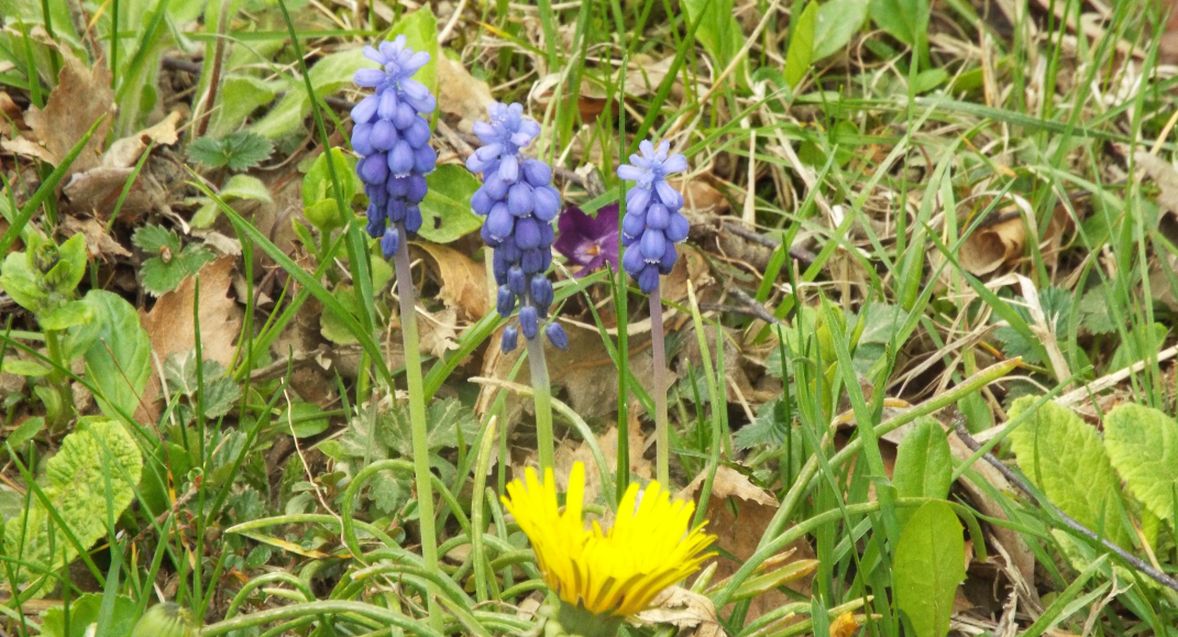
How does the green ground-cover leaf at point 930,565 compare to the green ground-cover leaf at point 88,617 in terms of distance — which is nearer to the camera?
the green ground-cover leaf at point 88,617

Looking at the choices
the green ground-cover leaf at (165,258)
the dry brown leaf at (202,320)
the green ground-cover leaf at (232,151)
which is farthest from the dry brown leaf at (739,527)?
the green ground-cover leaf at (232,151)

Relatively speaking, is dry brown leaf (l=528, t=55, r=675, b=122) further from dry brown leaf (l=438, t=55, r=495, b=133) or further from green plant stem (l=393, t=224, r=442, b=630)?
green plant stem (l=393, t=224, r=442, b=630)

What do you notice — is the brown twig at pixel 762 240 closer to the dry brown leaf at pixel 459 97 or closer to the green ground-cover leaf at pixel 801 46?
the green ground-cover leaf at pixel 801 46

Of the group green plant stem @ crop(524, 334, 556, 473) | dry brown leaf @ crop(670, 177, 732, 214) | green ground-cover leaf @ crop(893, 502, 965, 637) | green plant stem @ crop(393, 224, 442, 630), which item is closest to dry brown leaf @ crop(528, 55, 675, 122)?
dry brown leaf @ crop(670, 177, 732, 214)

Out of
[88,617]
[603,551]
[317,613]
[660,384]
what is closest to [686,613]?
[603,551]

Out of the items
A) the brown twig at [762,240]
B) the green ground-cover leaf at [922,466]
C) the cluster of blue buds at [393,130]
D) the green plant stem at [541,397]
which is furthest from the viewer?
the brown twig at [762,240]


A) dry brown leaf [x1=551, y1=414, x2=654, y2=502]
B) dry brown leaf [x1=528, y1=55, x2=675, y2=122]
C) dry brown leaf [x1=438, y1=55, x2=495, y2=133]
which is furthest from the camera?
dry brown leaf [x1=528, y1=55, x2=675, y2=122]

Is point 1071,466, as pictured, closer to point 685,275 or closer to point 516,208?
point 685,275
